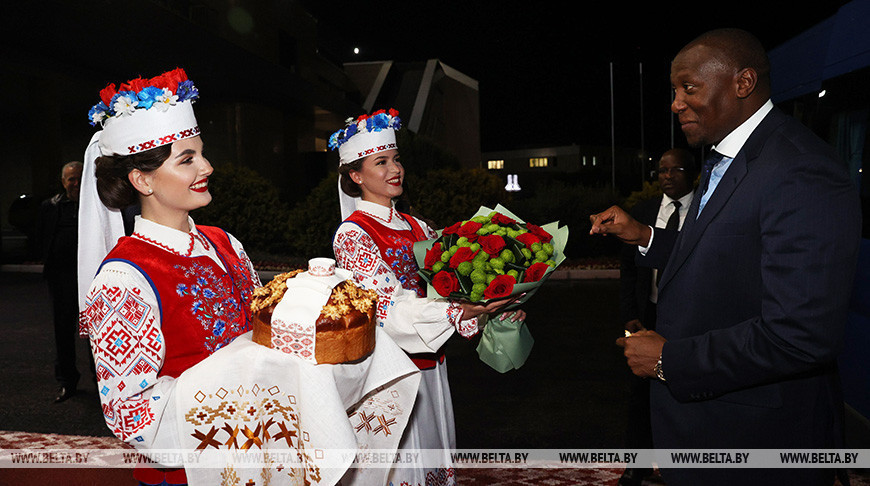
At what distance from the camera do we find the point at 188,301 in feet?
7.67

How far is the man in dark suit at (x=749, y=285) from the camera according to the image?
77.2 inches

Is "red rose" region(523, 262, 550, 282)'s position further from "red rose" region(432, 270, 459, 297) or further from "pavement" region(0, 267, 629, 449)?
"pavement" region(0, 267, 629, 449)

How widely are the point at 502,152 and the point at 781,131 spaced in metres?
87.3

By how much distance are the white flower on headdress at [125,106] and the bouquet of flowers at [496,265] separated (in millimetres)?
1452

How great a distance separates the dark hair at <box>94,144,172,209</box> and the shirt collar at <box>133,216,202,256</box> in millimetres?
118

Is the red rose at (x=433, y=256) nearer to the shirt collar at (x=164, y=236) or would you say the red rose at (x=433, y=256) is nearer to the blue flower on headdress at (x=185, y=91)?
the shirt collar at (x=164, y=236)

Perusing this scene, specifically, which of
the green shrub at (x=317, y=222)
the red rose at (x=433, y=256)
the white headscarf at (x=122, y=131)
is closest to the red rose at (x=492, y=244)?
the red rose at (x=433, y=256)

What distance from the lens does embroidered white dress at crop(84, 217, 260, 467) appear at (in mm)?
2061

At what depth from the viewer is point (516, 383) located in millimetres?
6961

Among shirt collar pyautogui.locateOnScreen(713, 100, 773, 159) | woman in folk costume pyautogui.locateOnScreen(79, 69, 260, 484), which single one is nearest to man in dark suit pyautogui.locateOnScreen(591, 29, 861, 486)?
shirt collar pyautogui.locateOnScreen(713, 100, 773, 159)

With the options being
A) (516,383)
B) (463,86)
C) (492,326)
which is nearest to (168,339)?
(492,326)

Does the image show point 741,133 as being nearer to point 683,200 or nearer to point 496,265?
point 496,265

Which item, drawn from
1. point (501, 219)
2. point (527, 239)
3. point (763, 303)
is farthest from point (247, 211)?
point (763, 303)

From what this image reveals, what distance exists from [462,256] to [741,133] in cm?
127
